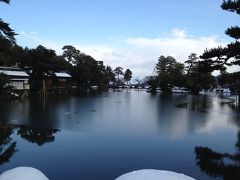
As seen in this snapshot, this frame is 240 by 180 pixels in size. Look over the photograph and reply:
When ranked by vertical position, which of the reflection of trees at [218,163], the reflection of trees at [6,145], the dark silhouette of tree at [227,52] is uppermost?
the dark silhouette of tree at [227,52]

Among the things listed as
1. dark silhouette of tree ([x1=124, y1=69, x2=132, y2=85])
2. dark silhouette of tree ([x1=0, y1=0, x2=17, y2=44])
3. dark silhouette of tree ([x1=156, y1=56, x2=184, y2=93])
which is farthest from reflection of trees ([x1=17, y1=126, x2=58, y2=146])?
dark silhouette of tree ([x1=124, y1=69, x2=132, y2=85])

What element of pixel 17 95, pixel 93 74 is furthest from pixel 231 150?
pixel 93 74

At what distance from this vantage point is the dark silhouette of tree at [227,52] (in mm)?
10687

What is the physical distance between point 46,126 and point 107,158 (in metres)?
7.16

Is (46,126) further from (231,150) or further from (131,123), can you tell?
(231,150)

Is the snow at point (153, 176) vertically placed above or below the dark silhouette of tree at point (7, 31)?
below

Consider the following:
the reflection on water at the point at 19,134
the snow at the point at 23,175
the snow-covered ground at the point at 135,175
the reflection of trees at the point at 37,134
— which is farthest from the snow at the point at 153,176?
the reflection of trees at the point at 37,134

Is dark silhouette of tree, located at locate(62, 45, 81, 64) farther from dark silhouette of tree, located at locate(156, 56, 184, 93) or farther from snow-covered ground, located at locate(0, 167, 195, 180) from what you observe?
snow-covered ground, located at locate(0, 167, 195, 180)

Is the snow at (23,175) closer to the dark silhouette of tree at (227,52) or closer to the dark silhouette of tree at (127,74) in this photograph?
the dark silhouette of tree at (227,52)

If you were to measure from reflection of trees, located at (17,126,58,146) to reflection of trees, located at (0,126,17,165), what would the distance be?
0.55 m

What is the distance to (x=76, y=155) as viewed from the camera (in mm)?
9891

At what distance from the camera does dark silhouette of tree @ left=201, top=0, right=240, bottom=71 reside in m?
10.7

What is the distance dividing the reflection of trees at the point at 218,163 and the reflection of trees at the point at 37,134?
236 inches

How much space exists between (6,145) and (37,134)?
7.30 ft
